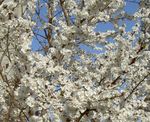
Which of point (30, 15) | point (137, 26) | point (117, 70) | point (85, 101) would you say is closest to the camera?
point (85, 101)

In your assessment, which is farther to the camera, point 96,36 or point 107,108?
point 96,36

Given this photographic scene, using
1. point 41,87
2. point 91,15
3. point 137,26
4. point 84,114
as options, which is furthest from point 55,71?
point 137,26

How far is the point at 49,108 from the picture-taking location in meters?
4.71

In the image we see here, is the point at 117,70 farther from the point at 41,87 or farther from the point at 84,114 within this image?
the point at 41,87

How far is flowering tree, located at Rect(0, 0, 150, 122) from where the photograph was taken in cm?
468

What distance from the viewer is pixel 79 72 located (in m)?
5.24

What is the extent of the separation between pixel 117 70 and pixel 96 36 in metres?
0.66

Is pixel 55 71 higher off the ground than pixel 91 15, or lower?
lower

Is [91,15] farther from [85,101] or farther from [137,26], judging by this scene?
[85,101]

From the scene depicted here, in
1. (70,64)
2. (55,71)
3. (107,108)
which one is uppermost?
(70,64)

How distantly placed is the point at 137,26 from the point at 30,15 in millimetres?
1723

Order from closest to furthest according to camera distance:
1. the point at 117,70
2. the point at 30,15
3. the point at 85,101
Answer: the point at 85,101 → the point at 117,70 → the point at 30,15

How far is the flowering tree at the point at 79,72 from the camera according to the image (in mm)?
4676

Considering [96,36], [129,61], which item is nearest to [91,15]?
[96,36]
